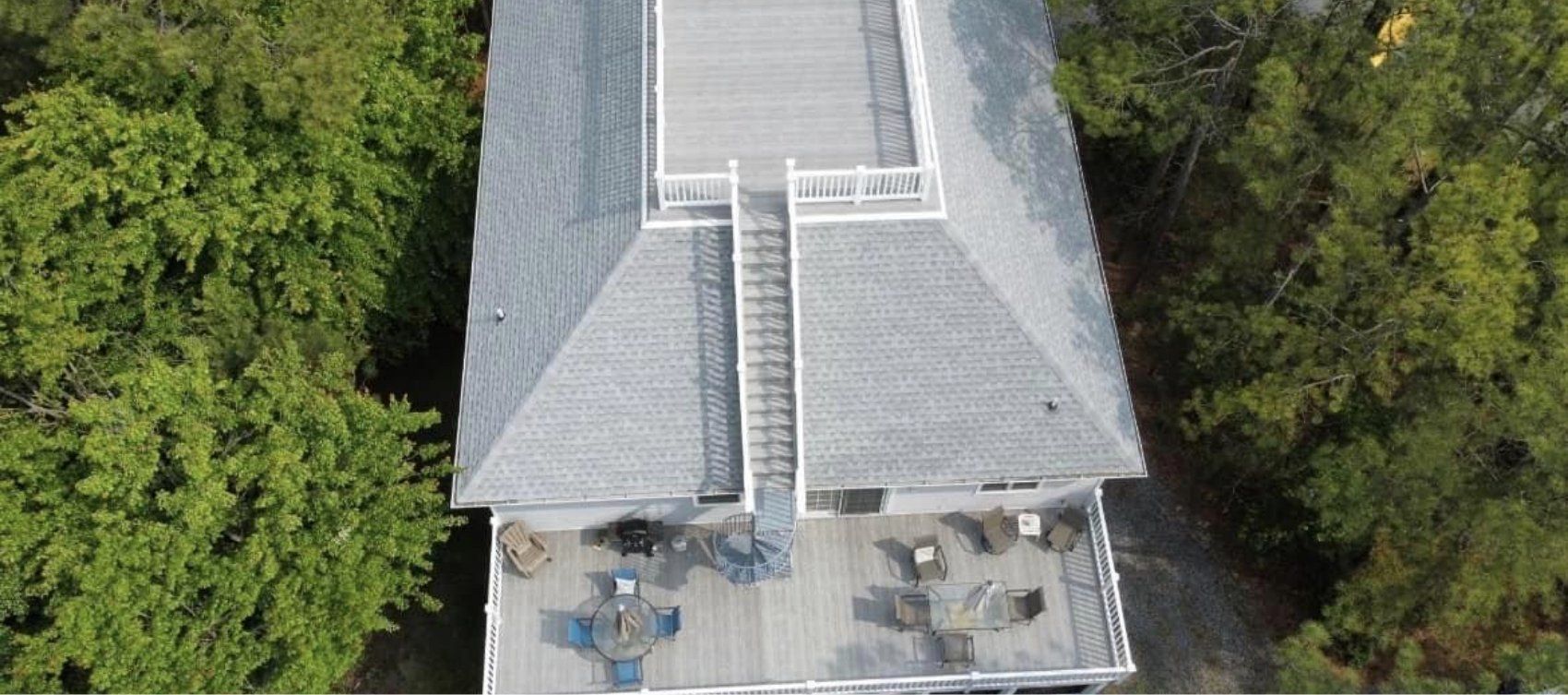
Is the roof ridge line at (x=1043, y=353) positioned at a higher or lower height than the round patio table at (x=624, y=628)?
higher

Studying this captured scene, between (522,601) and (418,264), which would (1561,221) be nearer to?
(522,601)

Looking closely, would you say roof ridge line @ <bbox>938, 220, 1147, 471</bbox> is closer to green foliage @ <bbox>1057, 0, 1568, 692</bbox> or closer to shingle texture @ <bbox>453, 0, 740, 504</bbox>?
green foliage @ <bbox>1057, 0, 1568, 692</bbox>

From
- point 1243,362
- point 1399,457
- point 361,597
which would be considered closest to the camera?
point 361,597

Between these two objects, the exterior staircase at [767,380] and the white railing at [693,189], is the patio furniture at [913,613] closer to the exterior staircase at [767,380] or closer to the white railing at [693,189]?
the exterior staircase at [767,380]

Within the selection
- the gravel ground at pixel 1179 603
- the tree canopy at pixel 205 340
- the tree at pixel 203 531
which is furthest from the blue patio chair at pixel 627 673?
the gravel ground at pixel 1179 603

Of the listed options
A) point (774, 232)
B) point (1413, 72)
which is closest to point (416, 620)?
point (774, 232)

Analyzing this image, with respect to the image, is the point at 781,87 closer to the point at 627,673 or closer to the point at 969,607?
the point at 969,607
